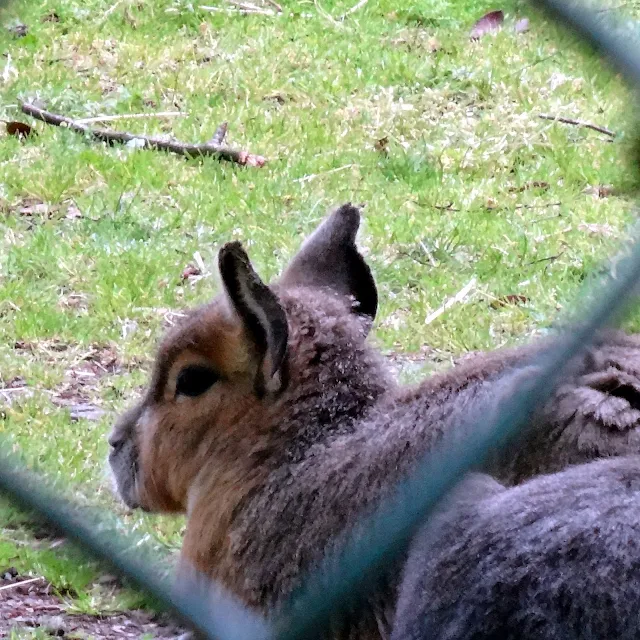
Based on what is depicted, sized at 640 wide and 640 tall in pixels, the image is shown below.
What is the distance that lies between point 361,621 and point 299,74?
464 centimetres

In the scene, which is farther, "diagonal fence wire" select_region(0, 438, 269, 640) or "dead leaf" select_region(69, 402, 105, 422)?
"dead leaf" select_region(69, 402, 105, 422)

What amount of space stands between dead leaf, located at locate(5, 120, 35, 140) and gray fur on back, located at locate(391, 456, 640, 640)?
13.4ft

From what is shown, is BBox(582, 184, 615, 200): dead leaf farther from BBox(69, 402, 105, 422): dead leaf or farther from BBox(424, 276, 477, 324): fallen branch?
BBox(69, 402, 105, 422): dead leaf

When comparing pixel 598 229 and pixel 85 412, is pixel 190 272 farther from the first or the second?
pixel 598 229

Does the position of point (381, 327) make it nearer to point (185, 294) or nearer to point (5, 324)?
point (185, 294)

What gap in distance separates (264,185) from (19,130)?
1.28 meters

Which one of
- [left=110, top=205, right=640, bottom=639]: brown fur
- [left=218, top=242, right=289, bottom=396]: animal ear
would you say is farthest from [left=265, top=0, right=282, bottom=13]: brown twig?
[left=218, top=242, right=289, bottom=396]: animal ear

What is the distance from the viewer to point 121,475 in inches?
90.6

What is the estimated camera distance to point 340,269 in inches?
93.5

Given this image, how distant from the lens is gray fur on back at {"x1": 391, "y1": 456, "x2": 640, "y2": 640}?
1.59 meters

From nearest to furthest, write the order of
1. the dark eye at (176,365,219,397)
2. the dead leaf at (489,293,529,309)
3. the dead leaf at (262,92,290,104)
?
the dark eye at (176,365,219,397)
the dead leaf at (489,293,529,309)
the dead leaf at (262,92,290,104)

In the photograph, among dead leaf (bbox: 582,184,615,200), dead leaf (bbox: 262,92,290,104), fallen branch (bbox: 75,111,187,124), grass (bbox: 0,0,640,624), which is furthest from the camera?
dead leaf (bbox: 262,92,290,104)

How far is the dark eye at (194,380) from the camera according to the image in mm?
2143

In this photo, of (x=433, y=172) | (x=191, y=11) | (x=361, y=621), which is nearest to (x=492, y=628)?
(x=361, y=621)
